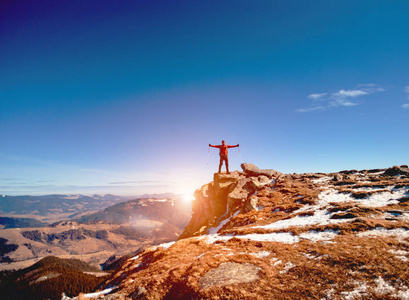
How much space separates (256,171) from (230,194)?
50.1 feet

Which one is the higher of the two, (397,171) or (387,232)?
(397,171)

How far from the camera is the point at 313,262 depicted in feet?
38.0

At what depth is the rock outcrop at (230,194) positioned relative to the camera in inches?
1460

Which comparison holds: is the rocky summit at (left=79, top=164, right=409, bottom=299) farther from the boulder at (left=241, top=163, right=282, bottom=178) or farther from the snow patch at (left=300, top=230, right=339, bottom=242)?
the boulder at (left=241, top=163, right=282, bottom=178)

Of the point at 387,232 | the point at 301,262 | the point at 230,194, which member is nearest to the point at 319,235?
the point at 387,232

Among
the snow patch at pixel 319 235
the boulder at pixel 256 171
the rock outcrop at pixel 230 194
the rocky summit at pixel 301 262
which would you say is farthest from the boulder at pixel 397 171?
the snow patch at pixel 319 235

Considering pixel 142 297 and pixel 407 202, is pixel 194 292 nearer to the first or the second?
pixel 142 297

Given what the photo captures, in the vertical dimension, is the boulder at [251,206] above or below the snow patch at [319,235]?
below

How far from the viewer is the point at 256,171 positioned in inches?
2005

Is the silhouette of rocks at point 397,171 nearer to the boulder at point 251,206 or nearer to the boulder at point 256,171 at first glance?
the boulder at point 256,171

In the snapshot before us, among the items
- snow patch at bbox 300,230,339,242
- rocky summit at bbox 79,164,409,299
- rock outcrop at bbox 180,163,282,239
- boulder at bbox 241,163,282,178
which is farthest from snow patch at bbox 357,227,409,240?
boulder at bbox 241,163,282,178

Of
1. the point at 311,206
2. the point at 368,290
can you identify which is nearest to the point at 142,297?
the point at 368,290

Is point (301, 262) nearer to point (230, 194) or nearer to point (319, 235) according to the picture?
point (319, 235)

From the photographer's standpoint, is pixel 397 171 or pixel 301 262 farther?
pixel 397 171
